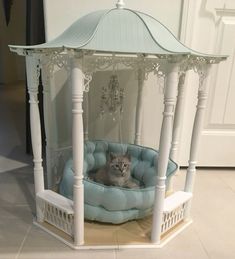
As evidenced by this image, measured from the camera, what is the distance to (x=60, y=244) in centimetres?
114

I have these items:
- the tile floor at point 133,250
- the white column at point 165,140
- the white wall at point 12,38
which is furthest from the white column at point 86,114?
the white wall at point 12,38

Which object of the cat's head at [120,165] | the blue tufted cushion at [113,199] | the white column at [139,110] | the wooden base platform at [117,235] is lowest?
the wooden base platform at [117,235]

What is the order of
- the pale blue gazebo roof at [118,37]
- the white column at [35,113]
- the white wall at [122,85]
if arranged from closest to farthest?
the pale blue gazebo roof at [118,37]
the white column at [35,113]
the white wall at [122,85]

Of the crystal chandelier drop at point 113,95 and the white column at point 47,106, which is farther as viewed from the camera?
the crystal chandelier drop at point 113,95

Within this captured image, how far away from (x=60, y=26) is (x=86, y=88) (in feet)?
2.48

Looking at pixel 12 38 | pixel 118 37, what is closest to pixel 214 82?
pixel 118 37

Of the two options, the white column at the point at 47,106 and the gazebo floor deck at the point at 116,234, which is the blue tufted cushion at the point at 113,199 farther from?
the white column at the point at 47,106

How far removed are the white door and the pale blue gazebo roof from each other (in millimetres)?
685

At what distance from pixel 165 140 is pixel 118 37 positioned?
0.42 meters

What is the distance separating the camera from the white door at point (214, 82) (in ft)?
5.31

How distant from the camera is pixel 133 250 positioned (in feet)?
3.68

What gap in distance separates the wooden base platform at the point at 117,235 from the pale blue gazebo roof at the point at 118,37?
0.80m

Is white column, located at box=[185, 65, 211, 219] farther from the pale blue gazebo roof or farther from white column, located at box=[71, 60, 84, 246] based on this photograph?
white column, located at box=[71, 60, 84, 246]

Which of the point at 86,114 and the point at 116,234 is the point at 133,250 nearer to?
the point at 116,234
